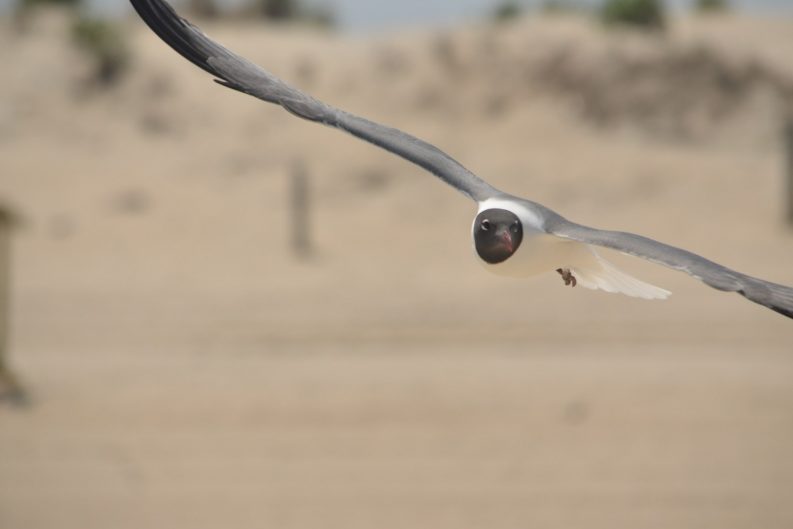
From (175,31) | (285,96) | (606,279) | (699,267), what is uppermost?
(175,31)

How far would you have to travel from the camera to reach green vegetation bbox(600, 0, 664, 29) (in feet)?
99.0

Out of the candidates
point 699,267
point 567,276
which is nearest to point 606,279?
point 567,276

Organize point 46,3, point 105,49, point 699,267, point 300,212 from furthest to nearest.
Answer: point 46,3 < point 105,49 < point 300,212 < point 699,267


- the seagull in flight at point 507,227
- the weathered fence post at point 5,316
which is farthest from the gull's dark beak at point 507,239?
the weathered fence post at point 5,316

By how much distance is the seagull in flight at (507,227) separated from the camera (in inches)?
197

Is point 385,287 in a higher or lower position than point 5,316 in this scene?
higher

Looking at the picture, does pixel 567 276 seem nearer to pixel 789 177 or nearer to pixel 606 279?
pixel 606 279

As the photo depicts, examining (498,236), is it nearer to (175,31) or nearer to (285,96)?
(285,96)

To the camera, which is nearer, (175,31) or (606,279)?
(606,279)

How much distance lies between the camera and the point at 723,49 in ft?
96.4

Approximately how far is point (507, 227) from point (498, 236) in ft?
0.15

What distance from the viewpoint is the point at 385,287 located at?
68.8ft

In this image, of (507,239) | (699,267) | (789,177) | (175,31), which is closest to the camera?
(699,267)

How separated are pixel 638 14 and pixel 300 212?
34.9ft
